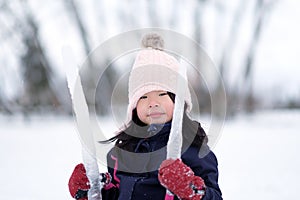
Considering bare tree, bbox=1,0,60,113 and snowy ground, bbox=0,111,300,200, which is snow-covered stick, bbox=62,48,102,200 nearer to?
snowy ground, bbox=0,111,300,200

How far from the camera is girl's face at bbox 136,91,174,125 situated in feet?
5.16

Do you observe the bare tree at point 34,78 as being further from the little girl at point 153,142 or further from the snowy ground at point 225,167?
the little girl at point 153,142

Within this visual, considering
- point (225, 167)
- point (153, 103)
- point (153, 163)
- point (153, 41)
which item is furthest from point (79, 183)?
point (225, 167)

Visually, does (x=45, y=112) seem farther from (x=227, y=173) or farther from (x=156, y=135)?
(x=156, y=135)

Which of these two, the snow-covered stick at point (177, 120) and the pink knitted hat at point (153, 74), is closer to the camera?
the snow-covered stick at point (177, 120)

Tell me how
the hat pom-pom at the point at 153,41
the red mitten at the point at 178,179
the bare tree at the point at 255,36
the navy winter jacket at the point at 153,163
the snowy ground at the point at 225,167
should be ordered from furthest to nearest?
the bare tree at the point at 255,36 < the snowy ground at the point at 225,167 < the hat pom-pom at the point at 153,41 < the navy winter jacket at the point at 153,163 < the red mitten at the point at 178,179

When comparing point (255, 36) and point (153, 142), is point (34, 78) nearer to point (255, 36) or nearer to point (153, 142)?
point (255, 36)

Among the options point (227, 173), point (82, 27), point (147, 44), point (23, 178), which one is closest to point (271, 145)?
point (227, 173)

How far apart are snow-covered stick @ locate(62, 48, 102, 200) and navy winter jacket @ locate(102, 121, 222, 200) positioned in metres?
0.13

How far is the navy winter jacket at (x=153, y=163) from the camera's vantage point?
1.52m

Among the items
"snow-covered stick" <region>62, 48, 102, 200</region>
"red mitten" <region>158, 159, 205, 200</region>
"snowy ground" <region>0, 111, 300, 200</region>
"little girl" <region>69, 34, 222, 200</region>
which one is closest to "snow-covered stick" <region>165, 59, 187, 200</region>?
"red mitten" <region>158, 159, 205, 200</region>

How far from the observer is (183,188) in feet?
4.42

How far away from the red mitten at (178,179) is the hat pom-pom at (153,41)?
54 cm

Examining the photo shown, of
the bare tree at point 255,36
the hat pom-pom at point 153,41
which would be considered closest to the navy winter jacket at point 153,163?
the hat pom-pom at point 153,41
